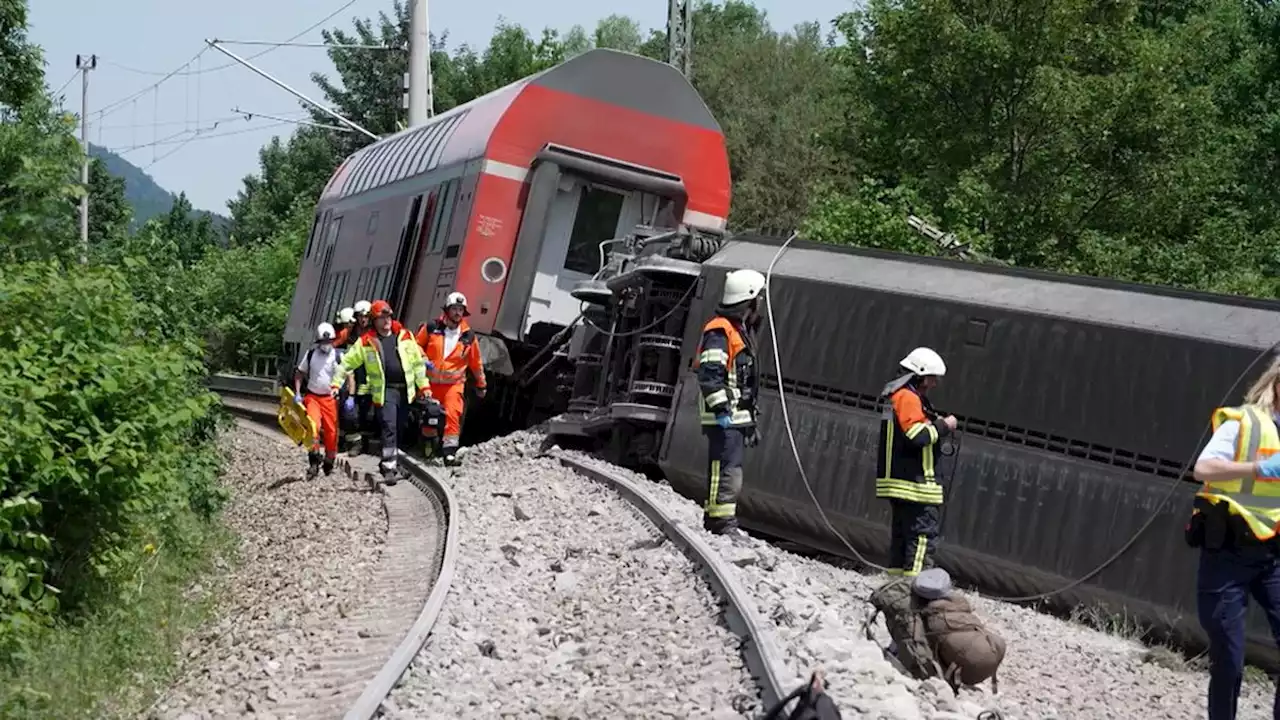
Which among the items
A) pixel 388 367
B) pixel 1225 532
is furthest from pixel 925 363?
pixel 388 367

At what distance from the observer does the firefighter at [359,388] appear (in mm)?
15289

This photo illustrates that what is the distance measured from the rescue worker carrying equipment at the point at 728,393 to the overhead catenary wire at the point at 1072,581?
1306 mm

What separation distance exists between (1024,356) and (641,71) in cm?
864

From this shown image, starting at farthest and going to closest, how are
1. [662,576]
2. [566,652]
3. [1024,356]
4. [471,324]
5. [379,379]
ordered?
[471,324] → [379,379] → [1024,356] → [662,576] → [566,652]

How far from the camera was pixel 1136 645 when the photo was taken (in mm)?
8602

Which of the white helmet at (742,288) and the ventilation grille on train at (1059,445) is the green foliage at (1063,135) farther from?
the white helmet at (742,288)

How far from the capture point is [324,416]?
49.1 feet

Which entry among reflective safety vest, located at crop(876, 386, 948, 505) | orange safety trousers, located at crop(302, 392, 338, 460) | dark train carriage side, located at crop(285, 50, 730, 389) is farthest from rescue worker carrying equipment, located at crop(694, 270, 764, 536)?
dark train carriage side, located at crop(285, 50, 730, 389)

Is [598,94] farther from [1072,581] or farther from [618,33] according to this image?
[618,33]

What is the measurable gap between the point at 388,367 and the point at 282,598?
213 inches

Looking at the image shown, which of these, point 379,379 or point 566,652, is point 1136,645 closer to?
point 566,652

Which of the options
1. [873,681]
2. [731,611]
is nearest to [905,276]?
[731,611]

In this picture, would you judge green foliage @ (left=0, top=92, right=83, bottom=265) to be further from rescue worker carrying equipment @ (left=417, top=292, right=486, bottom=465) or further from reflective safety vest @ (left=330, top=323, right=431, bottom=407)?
rescue worker carrying equipment @ (left=417, top=292, right=486, bottom=465)

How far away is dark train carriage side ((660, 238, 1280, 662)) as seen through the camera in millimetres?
8852
